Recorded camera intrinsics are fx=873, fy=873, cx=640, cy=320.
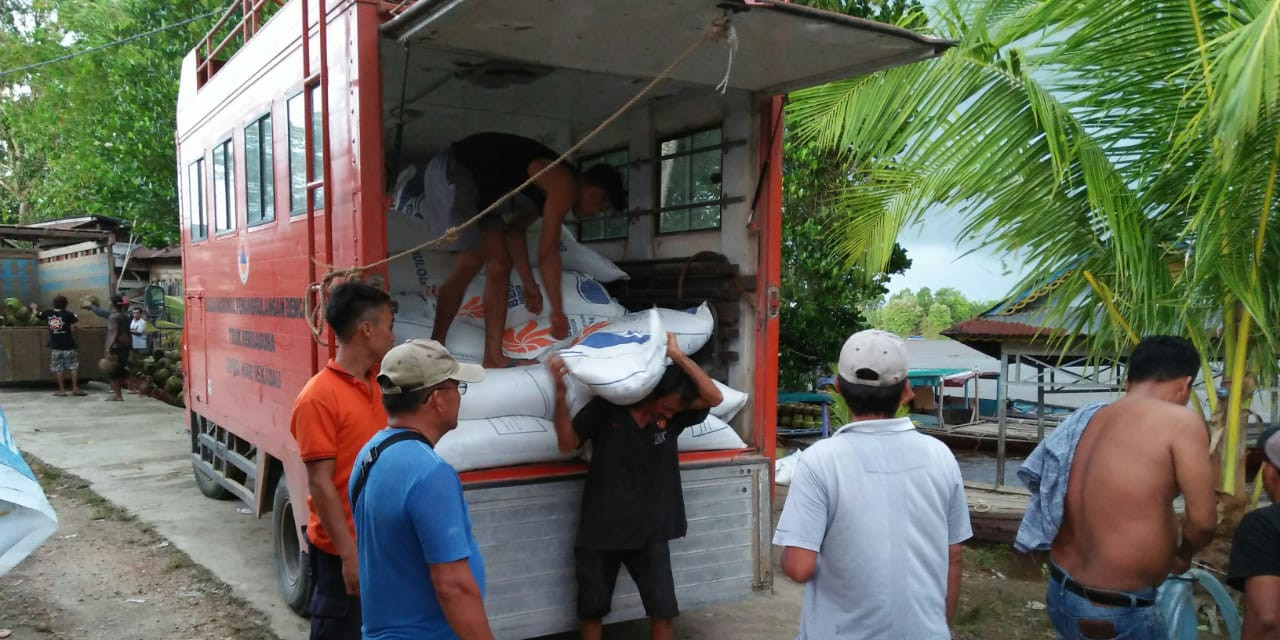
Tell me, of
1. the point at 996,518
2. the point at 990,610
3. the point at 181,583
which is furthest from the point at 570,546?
the point at 996,518

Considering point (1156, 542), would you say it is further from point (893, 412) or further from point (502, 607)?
point (502, 607)

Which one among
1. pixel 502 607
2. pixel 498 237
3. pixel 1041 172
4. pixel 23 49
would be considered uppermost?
pixel 23 49

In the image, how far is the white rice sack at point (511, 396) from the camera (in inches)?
142

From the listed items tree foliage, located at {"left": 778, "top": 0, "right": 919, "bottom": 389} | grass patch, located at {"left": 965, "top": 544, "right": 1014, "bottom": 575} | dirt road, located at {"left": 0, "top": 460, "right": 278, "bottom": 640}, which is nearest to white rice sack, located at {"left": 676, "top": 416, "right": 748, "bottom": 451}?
dirt road, located at {"left": 0, "top": 460, "right": 278, "bottom": 640}

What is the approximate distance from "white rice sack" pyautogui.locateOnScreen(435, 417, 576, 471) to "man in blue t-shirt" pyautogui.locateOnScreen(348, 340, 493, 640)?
126cm

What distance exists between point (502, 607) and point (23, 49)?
698 inches

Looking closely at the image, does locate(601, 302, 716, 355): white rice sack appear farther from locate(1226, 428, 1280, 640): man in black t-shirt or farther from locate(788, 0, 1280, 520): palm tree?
locate(1226, 428, 1280, 640): man in black t-shirt

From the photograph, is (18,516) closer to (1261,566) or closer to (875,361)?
(875,361)

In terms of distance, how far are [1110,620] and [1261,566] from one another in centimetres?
45

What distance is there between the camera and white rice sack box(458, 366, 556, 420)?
142 inches

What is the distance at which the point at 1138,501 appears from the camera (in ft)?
8.26

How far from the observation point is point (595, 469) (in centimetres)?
344

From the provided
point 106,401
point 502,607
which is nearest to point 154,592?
point 502,607

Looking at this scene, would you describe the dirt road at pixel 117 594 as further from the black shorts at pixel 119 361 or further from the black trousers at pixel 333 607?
the black shorts at pixel 119 361
